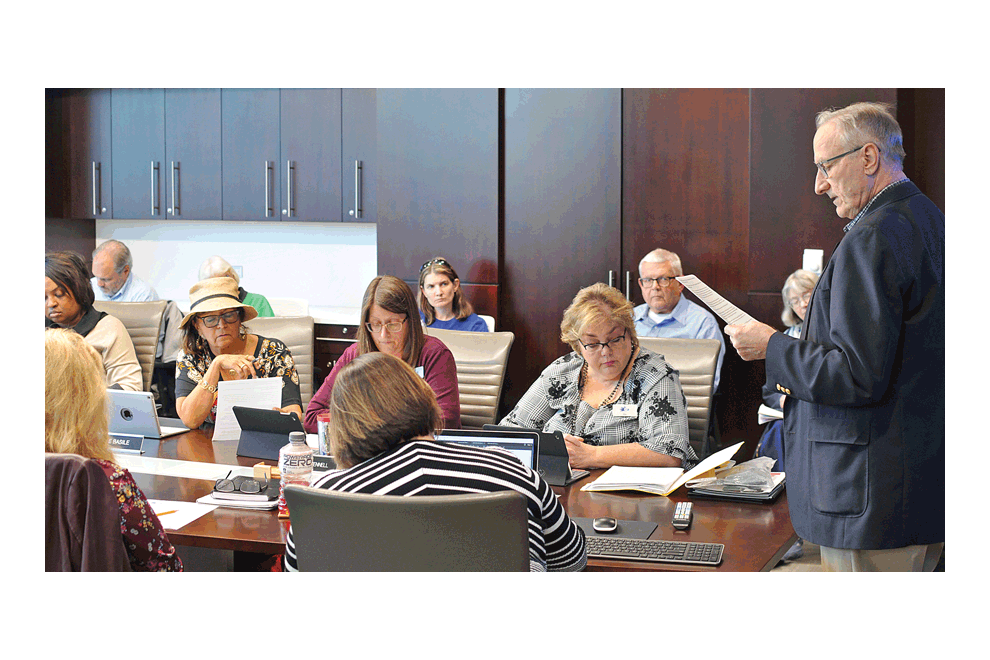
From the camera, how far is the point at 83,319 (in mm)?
3695

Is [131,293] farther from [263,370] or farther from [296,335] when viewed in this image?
[263,370]

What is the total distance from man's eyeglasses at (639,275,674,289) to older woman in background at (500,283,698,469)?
1.76 m

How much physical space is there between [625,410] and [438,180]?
300 centimetres

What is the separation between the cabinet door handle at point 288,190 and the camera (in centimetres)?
635

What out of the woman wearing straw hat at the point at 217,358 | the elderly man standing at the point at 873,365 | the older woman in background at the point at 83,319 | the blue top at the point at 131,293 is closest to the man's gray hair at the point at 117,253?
the blue top at the point at 131,293

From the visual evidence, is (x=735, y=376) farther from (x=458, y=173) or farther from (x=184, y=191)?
(x=184, y=191)

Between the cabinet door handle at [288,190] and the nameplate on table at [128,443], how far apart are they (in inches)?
141

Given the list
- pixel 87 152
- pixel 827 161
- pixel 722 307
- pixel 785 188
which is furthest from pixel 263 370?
pixel 87 152

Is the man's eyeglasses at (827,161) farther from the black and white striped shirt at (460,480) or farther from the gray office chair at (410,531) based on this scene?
the gray office chair at (410,531)

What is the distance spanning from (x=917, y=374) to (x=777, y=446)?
1.86m

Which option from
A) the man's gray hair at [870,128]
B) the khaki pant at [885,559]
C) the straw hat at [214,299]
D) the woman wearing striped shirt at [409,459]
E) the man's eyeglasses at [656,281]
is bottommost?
the khaki pant at [885,559]

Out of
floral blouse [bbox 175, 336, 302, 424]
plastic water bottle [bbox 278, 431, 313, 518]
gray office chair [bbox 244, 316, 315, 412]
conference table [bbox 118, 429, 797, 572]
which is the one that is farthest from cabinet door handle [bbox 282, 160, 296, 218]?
plastic water bottle [bbox 278, 431, 313, 518]

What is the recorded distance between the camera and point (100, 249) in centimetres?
547
